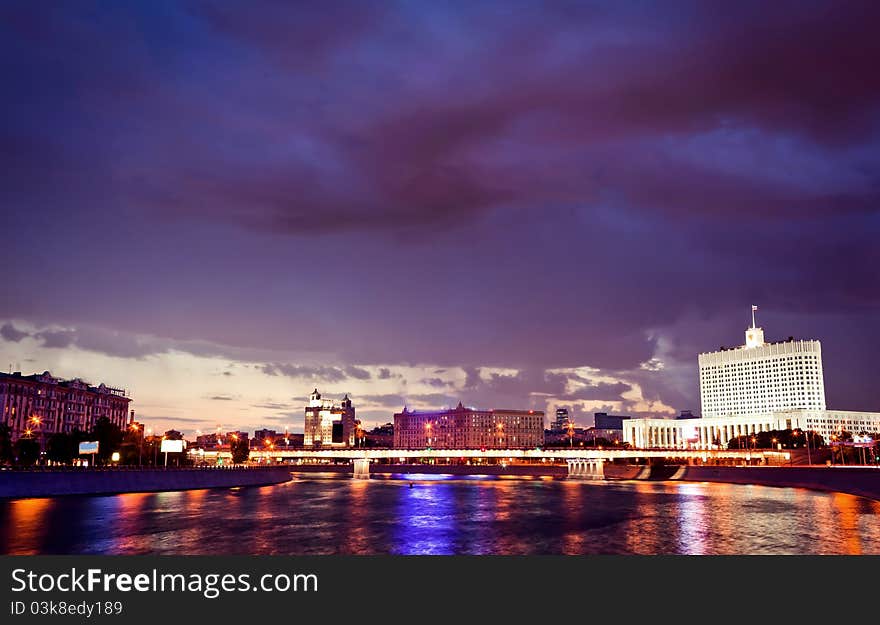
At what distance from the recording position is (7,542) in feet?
172

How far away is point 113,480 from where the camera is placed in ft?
364

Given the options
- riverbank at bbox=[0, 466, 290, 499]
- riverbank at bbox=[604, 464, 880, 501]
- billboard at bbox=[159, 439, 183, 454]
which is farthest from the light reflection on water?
billboard at bbox=[159, 439, 183, 454]

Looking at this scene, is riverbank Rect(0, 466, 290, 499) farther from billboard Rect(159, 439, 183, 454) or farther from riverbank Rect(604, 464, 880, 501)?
riverbank Rect(604, 464, 880, 501)

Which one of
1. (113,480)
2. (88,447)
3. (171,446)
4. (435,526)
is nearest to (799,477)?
(435,526)

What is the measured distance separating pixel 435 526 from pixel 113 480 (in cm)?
6424

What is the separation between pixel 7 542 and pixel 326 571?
28.4m

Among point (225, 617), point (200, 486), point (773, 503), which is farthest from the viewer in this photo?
point (200, 486)

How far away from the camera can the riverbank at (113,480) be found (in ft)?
312

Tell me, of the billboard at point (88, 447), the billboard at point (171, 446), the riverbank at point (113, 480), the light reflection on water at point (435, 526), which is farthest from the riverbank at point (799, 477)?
the billboard at point (88, 447)

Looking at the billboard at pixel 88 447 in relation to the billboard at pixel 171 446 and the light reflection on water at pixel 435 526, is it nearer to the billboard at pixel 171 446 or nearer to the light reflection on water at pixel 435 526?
the billboard at pixel 171 446

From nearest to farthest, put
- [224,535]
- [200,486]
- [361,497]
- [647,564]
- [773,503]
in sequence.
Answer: [647,564]
[224,535]
[773,503]
[361,497]
[200,486]

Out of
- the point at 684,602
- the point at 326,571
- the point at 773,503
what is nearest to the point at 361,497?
the point at 773,503

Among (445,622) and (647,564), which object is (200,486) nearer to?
(647,564)

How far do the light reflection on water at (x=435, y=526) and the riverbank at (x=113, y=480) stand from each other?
9.42 feet
